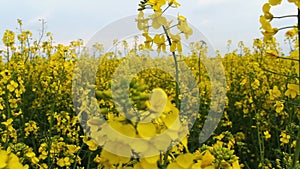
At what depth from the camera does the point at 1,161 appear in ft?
2.92

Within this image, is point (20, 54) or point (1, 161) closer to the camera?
point (1, 161)

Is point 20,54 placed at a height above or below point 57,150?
above

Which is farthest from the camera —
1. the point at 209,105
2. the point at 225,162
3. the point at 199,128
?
the point at 209,105

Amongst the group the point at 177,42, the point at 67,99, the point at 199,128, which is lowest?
the point at 199,128

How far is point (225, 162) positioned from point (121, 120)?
489 mm

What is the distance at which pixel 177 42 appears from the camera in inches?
53.2

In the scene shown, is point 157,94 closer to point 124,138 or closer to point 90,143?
point 124,138

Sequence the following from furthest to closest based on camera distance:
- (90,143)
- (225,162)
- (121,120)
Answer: (225,162), (90,143), (121,120)

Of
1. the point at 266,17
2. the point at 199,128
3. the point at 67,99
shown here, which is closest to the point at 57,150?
the point at 266,17

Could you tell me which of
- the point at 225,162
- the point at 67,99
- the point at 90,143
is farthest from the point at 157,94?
the point at 67,99

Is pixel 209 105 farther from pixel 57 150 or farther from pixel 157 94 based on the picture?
pixel 157 94

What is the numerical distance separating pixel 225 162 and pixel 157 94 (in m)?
0.45

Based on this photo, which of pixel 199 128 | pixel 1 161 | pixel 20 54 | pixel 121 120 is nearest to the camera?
pixel 1 161

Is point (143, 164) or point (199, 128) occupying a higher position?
point (143, 164)
